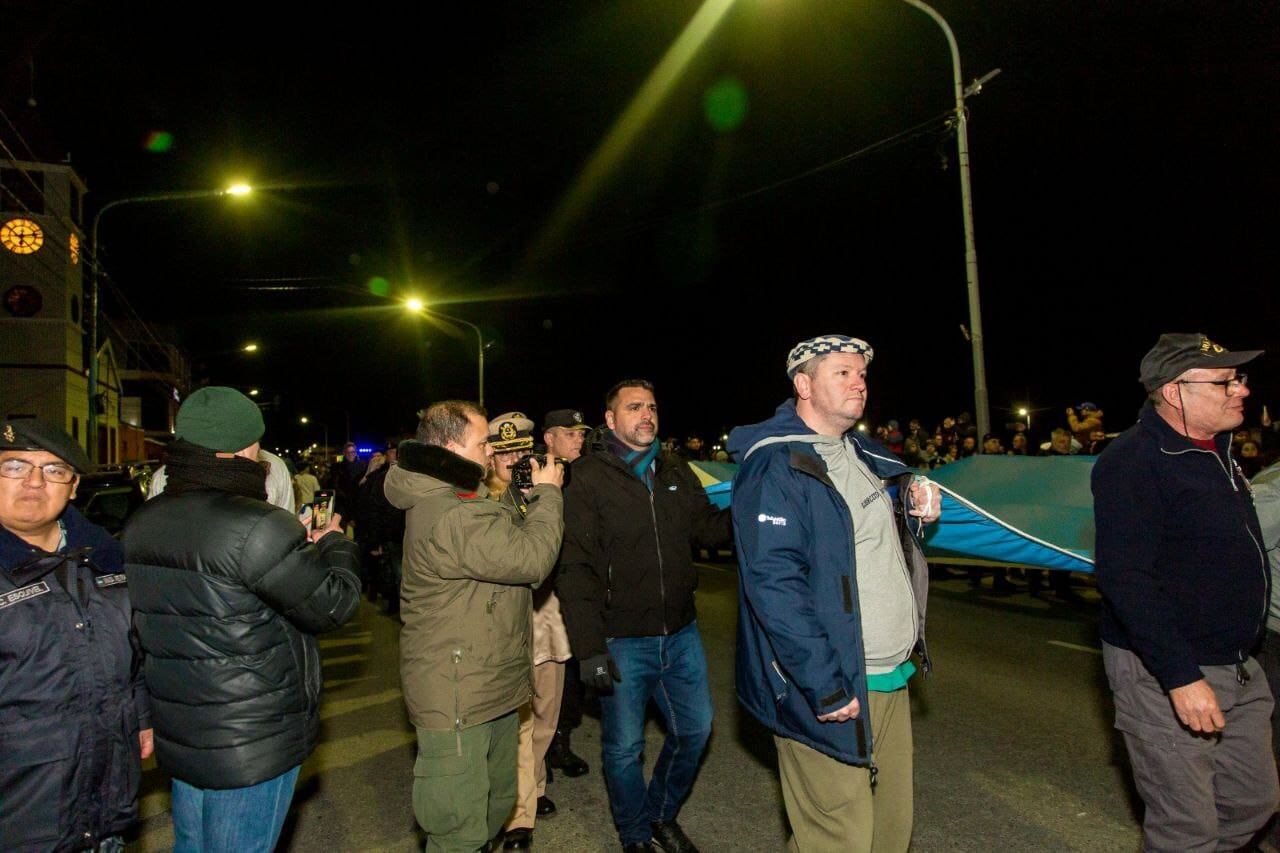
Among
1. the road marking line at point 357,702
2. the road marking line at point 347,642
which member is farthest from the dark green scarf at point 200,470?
the road marking line at point 347,642

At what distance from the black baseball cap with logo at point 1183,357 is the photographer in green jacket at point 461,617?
2.47m

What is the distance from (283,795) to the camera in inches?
111

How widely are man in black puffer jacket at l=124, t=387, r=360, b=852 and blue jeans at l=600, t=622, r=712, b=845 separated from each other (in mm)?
1531

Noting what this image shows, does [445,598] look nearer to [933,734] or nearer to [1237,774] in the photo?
[1237,774]

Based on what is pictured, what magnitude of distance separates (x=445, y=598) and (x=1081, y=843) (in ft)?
10.6

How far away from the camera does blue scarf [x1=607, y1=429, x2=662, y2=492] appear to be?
4.21 meters

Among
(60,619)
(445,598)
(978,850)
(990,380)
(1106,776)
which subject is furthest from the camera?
(990,380)

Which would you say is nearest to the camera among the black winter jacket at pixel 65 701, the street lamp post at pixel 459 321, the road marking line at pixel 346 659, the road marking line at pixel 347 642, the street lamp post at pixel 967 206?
the black winter jacket at pixel 65 701

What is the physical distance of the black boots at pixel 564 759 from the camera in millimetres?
5223

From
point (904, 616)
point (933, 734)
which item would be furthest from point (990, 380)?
point (904, 616)

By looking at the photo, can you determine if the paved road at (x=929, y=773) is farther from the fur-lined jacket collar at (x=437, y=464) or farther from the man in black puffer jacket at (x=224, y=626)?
the fur-lined jacket collar at (x=437, y=464)

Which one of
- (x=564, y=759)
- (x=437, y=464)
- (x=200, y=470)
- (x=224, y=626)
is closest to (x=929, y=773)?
(x=564, y=759)

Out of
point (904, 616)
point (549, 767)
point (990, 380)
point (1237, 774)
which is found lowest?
point (549, 767)

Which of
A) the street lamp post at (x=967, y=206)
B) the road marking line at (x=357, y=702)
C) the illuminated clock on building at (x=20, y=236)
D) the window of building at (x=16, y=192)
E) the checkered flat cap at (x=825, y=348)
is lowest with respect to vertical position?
the road marking line at (x=357, y=702)
